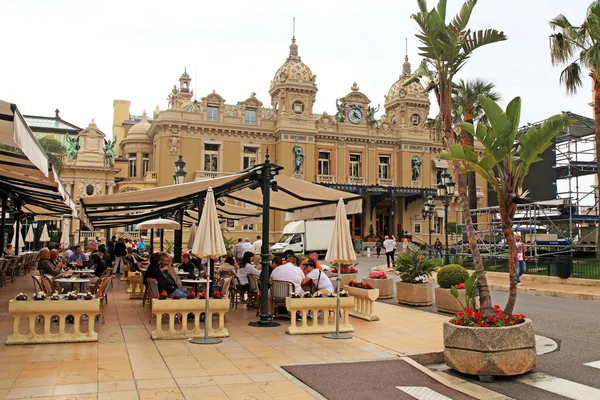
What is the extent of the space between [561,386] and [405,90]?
4571 centimetres

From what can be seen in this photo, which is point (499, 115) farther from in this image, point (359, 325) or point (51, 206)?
point (51, 206)

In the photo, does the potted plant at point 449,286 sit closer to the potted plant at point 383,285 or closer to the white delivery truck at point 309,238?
the potted plant at point 383,285

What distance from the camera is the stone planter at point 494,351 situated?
6.73 metres

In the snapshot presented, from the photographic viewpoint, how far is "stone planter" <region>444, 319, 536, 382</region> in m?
6.73

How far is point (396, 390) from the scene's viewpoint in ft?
19.7

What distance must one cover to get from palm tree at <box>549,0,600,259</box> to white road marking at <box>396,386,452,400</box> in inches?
640

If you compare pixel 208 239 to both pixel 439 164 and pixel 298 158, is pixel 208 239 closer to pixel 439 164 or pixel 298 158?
pixel 298 158

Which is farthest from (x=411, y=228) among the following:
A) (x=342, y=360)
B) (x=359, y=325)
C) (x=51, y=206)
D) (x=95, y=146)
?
(x=342, y=360)

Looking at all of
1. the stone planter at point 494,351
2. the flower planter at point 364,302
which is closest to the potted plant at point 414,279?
the flower planter at point 364,302

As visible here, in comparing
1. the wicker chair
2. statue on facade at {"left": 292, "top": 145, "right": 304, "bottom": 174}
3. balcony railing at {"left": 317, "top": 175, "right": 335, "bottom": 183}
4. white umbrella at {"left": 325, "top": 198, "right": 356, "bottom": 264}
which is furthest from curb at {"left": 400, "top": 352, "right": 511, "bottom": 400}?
balcony railing at {"left": 317, "top": 175, "right": 335, "bottom": 183}

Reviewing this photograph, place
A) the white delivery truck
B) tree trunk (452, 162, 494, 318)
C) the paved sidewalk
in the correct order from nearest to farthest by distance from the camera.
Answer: tree trunk (452, 162, 494, 318), the paved sidewalk, the white delivery truck

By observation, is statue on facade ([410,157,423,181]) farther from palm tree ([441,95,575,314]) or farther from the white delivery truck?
palm tree ([441,95,575,314])

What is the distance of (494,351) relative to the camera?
22.1 feet

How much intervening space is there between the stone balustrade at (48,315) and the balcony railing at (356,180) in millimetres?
39737
